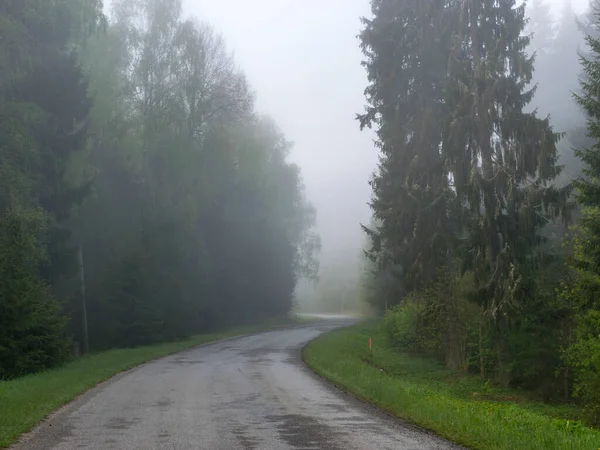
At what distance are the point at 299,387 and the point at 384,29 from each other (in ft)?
54.7

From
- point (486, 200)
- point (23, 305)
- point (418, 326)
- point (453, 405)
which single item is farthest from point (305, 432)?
point (418, 326)

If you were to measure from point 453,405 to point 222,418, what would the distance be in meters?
4.49

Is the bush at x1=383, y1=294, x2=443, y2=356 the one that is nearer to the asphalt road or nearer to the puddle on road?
the asphalt road

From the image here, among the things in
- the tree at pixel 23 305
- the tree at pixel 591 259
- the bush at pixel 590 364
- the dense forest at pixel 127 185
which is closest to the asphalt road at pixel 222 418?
the tree at pixel 23 305

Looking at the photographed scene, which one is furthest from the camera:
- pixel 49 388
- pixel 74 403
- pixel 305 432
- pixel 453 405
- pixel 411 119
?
pixel 411 119

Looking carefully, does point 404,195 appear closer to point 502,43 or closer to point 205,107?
point 502,43

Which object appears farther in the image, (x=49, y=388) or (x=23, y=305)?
(x=23, y=305)

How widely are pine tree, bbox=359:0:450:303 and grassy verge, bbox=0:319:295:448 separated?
38.4 feet

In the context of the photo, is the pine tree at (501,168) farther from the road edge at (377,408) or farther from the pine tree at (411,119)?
the road edge at (377,408)

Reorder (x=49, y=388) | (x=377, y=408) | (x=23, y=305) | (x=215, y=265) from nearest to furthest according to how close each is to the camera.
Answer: (x=377, y=408), (x=49, y=388), (x=23, y=305), (x=215, y=265)

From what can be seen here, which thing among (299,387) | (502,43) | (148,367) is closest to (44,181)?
(148,367)

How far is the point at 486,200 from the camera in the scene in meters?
22.1

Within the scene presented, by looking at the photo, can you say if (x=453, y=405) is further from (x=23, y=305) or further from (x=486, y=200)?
(x=23, y=305)

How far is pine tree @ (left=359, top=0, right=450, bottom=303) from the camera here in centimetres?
2669
